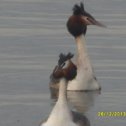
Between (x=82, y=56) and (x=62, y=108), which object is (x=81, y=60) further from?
(x=62, y=108)

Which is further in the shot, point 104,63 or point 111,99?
point 104,63

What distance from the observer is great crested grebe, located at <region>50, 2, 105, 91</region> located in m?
20.9

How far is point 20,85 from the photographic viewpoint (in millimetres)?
20188

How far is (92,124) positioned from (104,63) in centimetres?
491

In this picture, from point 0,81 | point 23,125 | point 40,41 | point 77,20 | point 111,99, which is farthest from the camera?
point 40,41

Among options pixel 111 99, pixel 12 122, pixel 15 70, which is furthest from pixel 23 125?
pixel 15 70

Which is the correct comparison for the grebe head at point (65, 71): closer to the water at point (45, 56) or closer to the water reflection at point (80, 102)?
the water reflection at point (80, 102)

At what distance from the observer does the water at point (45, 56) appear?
18406mm

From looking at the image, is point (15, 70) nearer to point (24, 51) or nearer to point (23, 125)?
point (24, 51)

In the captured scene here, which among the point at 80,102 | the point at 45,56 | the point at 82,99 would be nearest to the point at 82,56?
the point at 45,56

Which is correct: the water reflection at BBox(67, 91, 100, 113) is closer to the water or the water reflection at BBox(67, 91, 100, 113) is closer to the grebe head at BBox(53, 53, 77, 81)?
the water

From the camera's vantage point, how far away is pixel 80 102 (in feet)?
63.8

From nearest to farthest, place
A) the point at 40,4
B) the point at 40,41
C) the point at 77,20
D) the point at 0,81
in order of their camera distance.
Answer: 1. the point at 0,81
2. the point at 77,20
3. the point at 40,41
4. the point at 40,4
